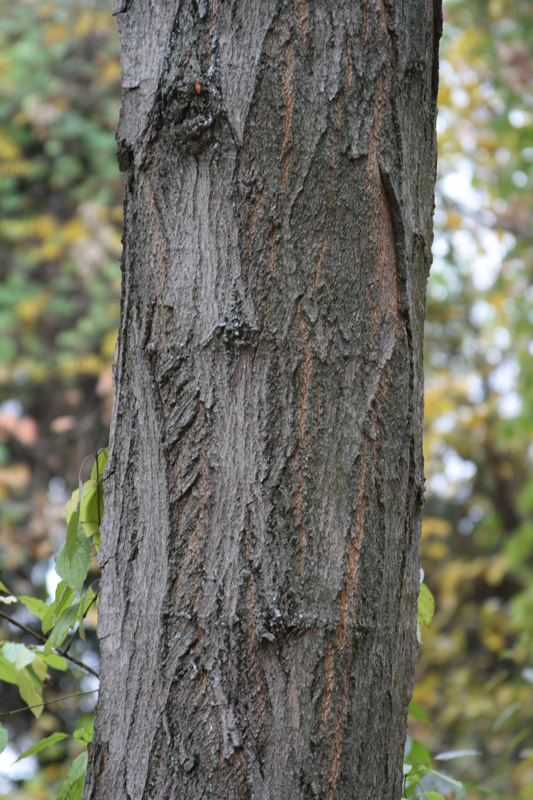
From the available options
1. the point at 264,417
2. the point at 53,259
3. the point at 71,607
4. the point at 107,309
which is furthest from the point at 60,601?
the point at 53,259

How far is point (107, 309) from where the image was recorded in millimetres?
5113

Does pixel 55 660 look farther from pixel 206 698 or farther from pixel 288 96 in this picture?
pixel 288 96

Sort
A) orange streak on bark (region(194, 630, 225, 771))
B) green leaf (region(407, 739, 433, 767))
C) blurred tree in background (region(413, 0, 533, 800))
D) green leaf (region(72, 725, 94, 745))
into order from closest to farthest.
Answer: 1. orange streak on bark (region(194, 630, 225, 771))
2. green leaf (region(72, 725, 94, 745))
3. green leaf (region(407, 739, 433, 767))
4. blurred tree in background (region(413, 0, 533, 800))

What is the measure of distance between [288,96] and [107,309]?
4.51m

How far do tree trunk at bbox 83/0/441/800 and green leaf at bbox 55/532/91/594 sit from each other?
3.5 inches

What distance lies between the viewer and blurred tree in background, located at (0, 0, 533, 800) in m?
4.63

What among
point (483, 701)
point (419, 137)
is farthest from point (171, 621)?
point (483, 701)

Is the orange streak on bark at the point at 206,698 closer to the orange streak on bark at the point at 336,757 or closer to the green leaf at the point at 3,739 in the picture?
the orange streak on bark at the point at 336,757

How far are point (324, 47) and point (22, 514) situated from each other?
4510mm

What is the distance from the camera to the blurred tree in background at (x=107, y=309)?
4.63 metres

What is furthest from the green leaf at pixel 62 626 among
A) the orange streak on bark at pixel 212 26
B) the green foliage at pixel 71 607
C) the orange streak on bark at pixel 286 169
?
the orange streak on bark at pixel 212 26

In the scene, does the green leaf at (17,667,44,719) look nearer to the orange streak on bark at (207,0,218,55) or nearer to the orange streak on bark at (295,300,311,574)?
the orange streak on bark at (295,300,311,574)

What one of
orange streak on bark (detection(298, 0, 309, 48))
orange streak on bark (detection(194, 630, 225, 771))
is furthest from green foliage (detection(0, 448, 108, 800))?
orange streak on bark (detection(298, 0, 309, 48))

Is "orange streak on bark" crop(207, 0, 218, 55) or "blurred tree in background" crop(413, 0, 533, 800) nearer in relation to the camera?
"orange streak on bark" crop(207, 0, 218, 55)
